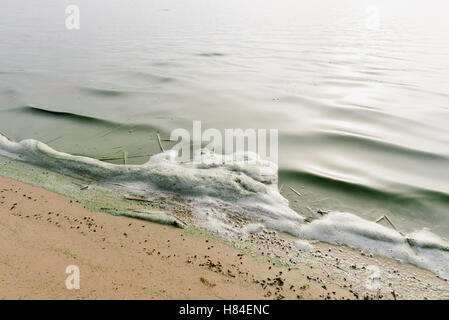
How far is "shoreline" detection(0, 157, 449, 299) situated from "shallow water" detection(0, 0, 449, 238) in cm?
76

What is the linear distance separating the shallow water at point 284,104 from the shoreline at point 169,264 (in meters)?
0.76

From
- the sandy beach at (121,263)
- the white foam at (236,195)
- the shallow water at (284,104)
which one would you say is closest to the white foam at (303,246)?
the white foam at (236,195)


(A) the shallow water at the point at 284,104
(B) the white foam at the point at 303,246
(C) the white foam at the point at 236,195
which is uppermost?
(A) the shallow water at the point at 284,104

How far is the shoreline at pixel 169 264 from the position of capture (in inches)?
79.0

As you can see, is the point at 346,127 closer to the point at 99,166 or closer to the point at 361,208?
the point at 361,208

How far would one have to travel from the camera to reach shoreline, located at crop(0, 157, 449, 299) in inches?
79.0

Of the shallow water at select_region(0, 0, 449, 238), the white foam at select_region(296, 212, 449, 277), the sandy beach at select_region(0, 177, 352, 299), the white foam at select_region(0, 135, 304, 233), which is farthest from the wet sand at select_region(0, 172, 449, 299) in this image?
the shallow water at select_region(0, 0, 449, 238)

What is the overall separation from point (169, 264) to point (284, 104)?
4.73 metres

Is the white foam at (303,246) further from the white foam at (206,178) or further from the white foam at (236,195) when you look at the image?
the white foam at (206,178)

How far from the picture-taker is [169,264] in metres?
2.21

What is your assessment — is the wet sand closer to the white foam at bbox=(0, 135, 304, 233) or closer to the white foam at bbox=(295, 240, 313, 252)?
the white foam at bbox=(295, 240, 313, 252)

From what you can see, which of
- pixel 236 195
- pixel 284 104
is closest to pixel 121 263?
pixel 236 195

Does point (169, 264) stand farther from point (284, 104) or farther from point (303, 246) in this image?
point (284, 104)
